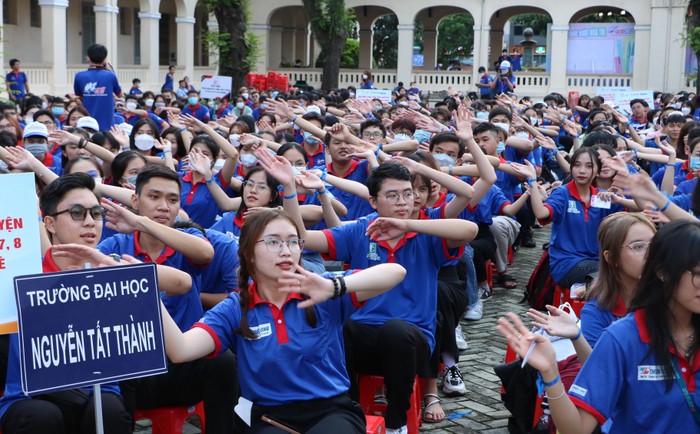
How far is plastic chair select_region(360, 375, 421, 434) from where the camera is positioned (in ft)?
18.1

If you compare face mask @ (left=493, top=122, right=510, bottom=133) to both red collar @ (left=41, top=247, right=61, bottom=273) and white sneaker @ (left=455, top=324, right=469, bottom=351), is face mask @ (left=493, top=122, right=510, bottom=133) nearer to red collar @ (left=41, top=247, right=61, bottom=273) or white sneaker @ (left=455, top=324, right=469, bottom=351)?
white sneaker @ (left=455, top=324, right=469, bottom=351)

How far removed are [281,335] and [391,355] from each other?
1241 mm

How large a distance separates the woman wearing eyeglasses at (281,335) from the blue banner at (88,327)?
0.59 feet

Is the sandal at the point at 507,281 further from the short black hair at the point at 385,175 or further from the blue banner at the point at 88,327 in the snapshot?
the blue banner at the point at 88,327

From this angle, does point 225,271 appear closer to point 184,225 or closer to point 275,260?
point 184,225

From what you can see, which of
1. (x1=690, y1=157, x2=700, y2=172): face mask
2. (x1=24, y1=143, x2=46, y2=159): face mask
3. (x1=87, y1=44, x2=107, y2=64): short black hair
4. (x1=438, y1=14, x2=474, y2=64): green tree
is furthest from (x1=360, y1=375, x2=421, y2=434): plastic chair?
(x1=438, y1=14, x2=474, y2=64): green tree

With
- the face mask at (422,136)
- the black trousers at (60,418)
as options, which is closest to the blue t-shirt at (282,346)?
the black trousers at (60,418)

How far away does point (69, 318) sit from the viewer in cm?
379

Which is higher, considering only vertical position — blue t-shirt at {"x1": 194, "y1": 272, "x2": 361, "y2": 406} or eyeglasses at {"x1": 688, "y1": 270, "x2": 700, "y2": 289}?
eyeglasses at {"x1": 688, "y1": 270, "x2": 700, "y2": 289}

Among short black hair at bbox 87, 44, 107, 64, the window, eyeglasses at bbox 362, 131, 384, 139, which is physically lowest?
eyeglasses at bbox 362, 131, 384, 139

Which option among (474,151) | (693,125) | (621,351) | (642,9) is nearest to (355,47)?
(642,9)

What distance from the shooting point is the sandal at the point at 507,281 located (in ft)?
32.7

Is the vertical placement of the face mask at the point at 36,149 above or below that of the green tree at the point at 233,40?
below

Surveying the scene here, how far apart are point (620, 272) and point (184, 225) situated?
243 cm
